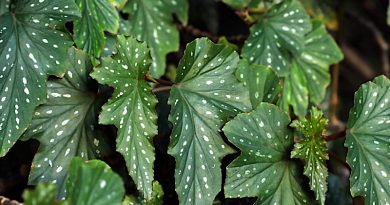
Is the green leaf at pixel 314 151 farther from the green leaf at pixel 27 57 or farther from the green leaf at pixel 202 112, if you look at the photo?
the green leaf at pixel 27 57

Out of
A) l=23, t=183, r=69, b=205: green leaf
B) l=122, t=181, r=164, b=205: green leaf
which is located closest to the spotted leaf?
l=122, t=181, r=164, b=205: green leaf

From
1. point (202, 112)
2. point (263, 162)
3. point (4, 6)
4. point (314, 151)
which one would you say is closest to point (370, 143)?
point (314, 151)

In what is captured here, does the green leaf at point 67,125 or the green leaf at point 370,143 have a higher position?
the green leaf at point 67,125

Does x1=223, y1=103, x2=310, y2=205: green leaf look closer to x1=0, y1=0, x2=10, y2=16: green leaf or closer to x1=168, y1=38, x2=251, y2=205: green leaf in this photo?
x1=168, y1=38, x2=251, y2=205: green leaf

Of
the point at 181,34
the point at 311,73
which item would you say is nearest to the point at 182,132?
the point at 311,73

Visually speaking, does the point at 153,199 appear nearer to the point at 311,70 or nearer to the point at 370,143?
the point at 370,143

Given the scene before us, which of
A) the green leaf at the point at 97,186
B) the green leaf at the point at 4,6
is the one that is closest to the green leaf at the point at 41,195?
the green leaf at the point at 97,186

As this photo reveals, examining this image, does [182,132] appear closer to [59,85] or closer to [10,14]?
[59,85]
